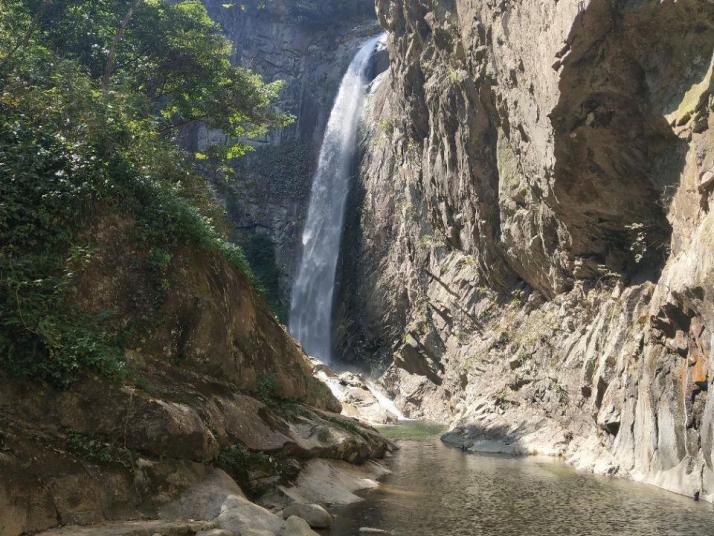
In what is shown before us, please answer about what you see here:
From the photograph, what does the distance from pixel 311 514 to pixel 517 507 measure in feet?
14.4

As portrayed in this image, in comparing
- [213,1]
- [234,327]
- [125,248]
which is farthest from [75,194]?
[213,1]

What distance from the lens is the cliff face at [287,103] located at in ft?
172

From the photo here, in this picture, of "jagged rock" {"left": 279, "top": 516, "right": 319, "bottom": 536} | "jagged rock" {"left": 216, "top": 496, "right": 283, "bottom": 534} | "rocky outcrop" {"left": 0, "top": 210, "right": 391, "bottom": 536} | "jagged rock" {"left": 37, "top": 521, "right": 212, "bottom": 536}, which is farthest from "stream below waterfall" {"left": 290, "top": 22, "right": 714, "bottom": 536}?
"jagged rock" {"left": 37, "top": 521, "right": 212, "bottom": 536}

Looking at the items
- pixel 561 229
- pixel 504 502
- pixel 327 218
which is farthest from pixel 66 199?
pixel 327 218

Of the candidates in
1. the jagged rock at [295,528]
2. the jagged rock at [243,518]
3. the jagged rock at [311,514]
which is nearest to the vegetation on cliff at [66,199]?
the jagged rock at [243,518]

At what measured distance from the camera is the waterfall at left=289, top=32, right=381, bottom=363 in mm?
46250

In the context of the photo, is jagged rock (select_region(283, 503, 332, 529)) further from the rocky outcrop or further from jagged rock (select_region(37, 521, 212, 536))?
jagged rock (select_region(37, 521, 212, 536))

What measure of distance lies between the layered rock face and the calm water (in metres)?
1.42

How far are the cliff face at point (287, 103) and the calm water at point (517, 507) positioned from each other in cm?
3400

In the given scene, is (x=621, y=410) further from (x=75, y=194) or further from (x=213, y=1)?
(x=213, y=1)

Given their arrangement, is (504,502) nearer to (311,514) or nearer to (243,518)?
(311,514)

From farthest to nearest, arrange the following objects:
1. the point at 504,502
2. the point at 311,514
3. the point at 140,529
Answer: the point at 504,502
the point at 311,514
the point at 140,529

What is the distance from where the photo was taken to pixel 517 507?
12.5 m

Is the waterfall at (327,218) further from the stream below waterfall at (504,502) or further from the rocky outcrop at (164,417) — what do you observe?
the rocky outcrop at (164,417)
